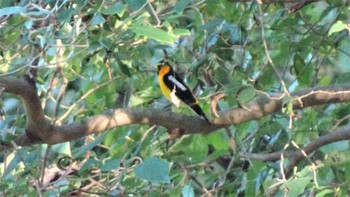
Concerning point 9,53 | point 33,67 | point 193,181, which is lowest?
point 193,181

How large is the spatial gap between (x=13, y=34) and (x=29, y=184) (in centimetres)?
43

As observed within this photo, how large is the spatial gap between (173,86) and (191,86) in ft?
0.31

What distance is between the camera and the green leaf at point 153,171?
212cm

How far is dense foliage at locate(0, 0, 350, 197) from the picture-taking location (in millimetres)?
2482

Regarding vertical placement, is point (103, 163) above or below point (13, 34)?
below

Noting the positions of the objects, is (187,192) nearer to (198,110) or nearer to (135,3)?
(198,110)

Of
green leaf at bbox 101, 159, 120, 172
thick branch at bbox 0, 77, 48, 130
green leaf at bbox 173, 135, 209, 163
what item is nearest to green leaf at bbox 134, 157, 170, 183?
green leaf at bbox 101, 159, 120, 172

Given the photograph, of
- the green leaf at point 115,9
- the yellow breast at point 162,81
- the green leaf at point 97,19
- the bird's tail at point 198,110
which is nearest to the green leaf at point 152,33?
the green leaf at point 115,9

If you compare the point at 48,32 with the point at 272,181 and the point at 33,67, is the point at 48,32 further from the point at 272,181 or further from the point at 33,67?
the point at 272,181

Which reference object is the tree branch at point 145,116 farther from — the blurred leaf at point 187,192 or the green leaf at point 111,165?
the blurred leaf at point 187,192

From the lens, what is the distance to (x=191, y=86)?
9.41 ft

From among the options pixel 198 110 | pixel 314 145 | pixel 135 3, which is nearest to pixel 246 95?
pixel 198 110

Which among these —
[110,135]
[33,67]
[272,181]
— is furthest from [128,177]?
[33,67]

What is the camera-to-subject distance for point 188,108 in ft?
8.86
